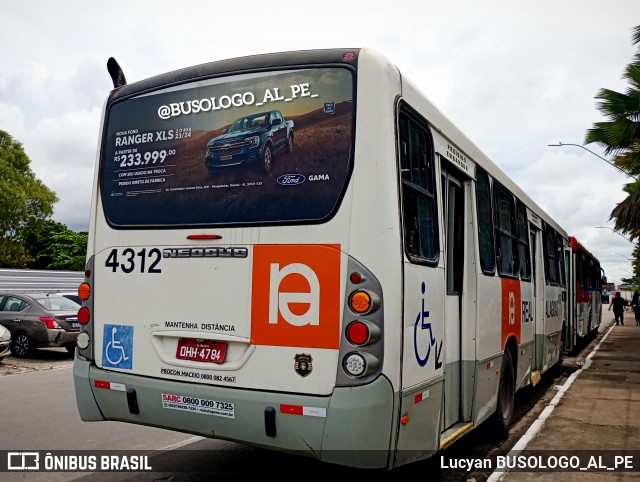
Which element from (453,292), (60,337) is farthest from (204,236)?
(60,337)

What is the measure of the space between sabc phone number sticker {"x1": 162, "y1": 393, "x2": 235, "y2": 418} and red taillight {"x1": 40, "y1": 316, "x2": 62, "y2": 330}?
1059cm

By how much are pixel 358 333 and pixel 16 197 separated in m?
39.3

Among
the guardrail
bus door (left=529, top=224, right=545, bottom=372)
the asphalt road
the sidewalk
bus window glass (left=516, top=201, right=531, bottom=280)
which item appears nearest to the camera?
the asphalt road

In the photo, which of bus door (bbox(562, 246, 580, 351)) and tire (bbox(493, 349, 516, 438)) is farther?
bus door (bbox(562, 246, 580, 351))

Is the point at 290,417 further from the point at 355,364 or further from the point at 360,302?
the point at 360,302

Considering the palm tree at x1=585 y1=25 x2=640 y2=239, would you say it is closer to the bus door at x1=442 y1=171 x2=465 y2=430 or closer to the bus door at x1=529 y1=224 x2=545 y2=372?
the bus door at x1=529 y1=224 x2=545 y2=372

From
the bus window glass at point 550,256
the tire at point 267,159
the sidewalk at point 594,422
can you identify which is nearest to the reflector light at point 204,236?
the tire at point 267,159

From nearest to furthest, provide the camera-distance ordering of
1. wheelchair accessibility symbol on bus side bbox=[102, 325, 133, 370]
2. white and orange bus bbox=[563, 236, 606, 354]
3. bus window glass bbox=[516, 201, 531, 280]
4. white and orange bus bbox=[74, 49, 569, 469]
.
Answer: white and orange bus bbox=[74, 49, 569, 469], wheelchair accessibility symbol on bus side bbox=[102, 325, 133, 370], bus window glass bbox=[516, 201, 531, 280], white and orange bus bbox=[563, 236, 606, 354]

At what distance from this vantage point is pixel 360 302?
4.08m

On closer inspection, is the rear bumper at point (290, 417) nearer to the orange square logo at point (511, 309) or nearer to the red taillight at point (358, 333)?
the red taillight at point (358, 333)

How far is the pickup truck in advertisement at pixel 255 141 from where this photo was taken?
4.50 m

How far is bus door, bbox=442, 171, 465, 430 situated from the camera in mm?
5457

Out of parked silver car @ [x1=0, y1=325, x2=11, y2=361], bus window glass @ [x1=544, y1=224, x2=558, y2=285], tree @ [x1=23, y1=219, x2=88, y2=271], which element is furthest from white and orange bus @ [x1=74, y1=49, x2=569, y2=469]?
tree @ [x1=23, y1=219, x2=88, y2=271]

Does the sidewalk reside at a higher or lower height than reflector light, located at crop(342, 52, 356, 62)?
lower
